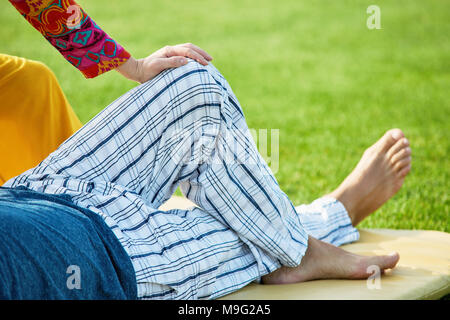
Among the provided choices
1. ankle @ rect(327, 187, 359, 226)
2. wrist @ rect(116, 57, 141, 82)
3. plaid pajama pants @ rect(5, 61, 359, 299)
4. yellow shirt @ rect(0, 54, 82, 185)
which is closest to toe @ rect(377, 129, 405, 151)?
ankle @ rect(327, 187, 359, 226)

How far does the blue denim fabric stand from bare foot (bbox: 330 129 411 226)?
1104 millimetres

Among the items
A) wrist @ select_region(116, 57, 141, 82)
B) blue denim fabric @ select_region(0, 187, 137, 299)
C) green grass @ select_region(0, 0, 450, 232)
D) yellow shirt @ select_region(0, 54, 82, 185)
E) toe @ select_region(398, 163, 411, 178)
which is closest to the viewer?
blue denim fabric @ select_region(0, 187, 137, 299)

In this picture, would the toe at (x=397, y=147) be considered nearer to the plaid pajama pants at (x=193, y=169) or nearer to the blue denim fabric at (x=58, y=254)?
the plaid pajama pants at (x=193, y=169)

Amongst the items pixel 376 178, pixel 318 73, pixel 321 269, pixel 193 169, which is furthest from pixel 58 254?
pixel 318 73

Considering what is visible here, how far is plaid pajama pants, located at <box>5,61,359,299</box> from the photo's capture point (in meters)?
1.57

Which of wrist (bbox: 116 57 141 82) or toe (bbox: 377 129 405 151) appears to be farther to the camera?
toe (bbox: 377 129 405 151)

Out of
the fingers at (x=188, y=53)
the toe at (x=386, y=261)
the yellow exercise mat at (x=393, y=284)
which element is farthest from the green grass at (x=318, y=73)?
the fingers at (x=188, y=53)

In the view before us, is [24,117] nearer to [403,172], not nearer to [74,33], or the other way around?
[74,33]

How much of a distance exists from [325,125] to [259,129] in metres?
0.51

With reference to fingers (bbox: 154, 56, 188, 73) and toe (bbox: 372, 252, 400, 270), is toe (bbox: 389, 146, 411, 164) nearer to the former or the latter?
toe (bbox: 372, 252, 400, 270)

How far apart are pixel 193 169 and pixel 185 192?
101mm

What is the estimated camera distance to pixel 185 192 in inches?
66.4

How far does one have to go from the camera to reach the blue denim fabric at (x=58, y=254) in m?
1.21

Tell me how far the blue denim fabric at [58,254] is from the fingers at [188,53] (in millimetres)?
533
